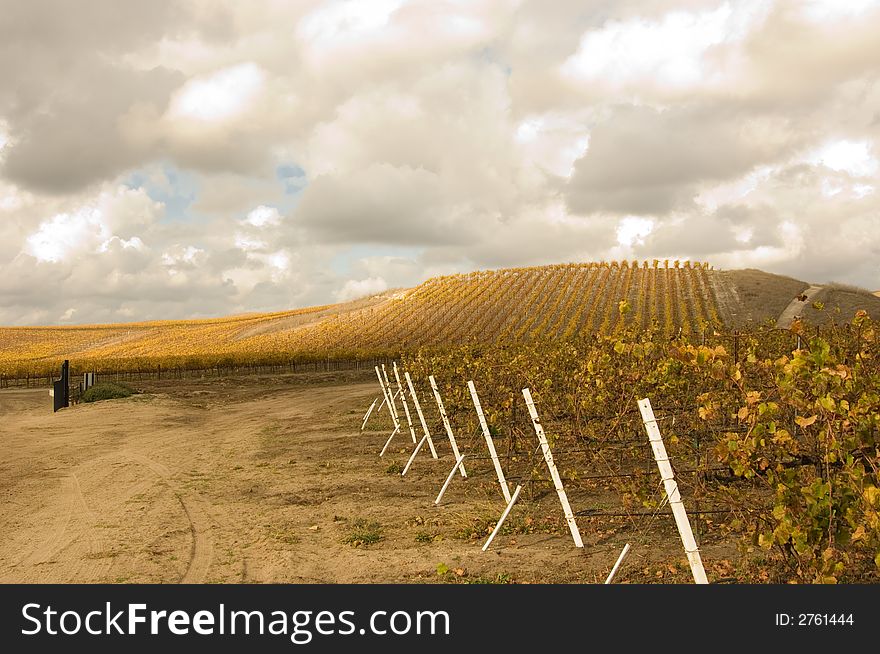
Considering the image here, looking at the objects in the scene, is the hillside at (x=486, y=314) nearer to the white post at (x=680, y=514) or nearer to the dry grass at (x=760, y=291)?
the dry grass at (x=760, y=291)

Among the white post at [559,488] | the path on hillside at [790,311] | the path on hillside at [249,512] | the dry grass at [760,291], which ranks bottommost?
the path on hillside at [249,512]

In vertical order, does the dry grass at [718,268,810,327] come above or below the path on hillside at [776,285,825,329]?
above

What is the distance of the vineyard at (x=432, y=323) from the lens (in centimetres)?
5372

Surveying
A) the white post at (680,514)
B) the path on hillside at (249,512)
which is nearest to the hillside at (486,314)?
the path on hillside at (249,512)

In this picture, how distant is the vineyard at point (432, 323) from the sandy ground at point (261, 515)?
31182 mm

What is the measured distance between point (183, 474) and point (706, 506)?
11.2 metres

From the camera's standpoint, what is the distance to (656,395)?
10.9 m

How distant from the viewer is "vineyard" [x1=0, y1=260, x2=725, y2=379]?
2115 inches

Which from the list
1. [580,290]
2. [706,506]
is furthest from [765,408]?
[580,290]

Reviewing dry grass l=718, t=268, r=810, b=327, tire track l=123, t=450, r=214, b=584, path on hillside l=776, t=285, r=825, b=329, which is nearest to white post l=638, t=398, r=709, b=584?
tire track l=123, t=450, r=214, b=584

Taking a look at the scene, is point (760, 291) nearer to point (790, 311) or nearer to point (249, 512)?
point (790, 311)

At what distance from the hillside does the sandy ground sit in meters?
31.2

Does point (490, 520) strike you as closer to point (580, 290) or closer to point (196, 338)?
point (580, 290)

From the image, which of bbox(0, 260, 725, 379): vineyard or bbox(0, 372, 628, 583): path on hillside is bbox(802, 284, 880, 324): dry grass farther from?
bbox(0, 372, 628, 583): path on hillside
